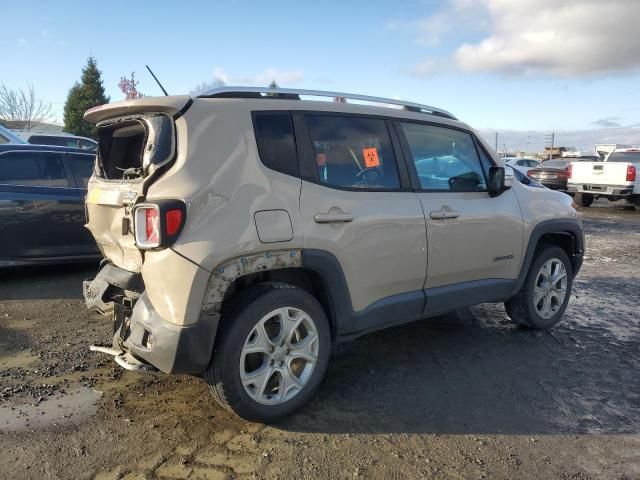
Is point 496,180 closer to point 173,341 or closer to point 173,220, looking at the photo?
point 173,220

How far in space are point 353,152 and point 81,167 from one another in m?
4.42

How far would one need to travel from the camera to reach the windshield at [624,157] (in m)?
17.3

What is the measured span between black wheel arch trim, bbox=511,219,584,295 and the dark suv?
4.85 m

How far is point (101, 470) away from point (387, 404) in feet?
5.67

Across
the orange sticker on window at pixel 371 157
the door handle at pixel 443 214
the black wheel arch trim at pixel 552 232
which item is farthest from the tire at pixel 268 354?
the black wheel arch trim at pixel 552 232

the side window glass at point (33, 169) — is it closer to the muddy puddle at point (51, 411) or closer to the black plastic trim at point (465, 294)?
the muddy puddle at point (51, 411)

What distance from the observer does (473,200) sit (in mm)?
4266

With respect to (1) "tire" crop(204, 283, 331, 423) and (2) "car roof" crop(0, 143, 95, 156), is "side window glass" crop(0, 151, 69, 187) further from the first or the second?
(1) "tire" crop(204, 283, 331, 423)

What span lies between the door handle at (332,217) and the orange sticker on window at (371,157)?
48 cm

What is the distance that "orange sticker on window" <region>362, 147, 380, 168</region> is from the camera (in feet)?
12.1

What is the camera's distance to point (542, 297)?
16.3 ft

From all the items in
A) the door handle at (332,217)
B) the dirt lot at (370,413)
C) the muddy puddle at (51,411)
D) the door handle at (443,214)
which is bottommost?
the dirt lot at (370,413)

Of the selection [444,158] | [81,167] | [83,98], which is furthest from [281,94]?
[83,98]

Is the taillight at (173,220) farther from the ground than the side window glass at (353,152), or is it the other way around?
the side window glass at (353,152)
